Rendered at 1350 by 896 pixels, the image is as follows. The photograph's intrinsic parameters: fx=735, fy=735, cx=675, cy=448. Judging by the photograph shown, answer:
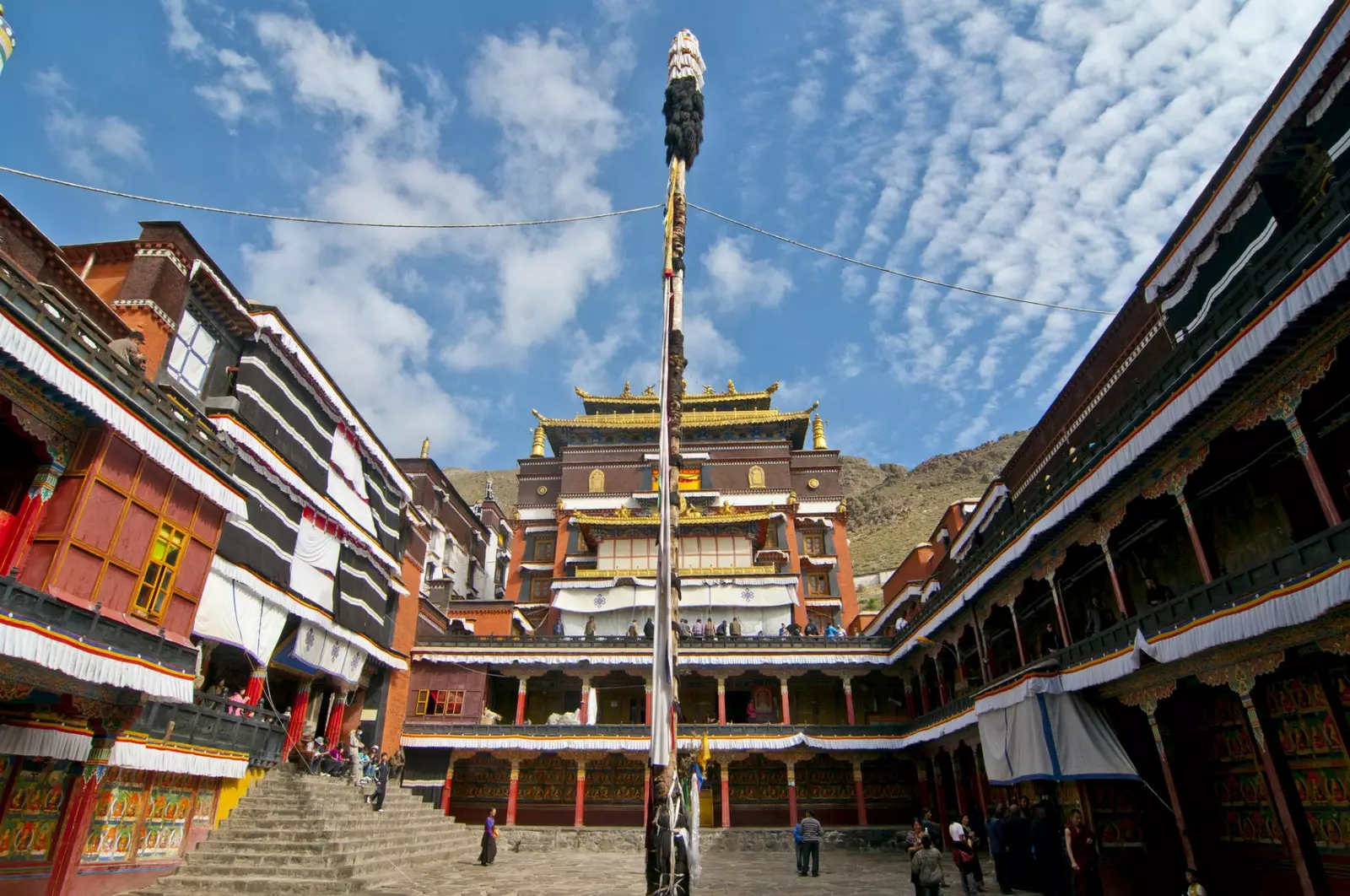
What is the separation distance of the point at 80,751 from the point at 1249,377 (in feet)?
63.1

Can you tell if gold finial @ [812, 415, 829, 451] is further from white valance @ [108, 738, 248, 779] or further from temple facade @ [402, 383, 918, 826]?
white valance @ [108, 738, 248, 779]

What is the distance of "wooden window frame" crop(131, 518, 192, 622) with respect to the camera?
42.2 ft

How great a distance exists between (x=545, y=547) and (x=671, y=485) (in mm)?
35098

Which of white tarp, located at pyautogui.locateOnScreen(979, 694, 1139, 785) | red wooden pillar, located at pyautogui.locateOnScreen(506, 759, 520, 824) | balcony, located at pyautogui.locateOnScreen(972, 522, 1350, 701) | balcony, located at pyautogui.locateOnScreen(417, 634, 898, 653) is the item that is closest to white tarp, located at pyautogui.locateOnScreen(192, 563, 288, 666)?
balcony, located at pyautogui.locateOnScreen(417, 634, 898, 653)

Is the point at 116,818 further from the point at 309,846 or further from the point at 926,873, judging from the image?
the point at 926,873

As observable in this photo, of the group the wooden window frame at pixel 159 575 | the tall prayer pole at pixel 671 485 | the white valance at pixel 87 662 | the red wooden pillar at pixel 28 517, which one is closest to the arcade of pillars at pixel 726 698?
the wooden window frame at pixel 159 575

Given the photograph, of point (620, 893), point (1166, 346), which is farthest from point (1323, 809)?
point (620, 893)

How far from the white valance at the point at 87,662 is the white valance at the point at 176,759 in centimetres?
166

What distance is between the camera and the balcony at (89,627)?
987 centimetres

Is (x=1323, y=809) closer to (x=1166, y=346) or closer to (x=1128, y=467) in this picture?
(x=1128, y=467)

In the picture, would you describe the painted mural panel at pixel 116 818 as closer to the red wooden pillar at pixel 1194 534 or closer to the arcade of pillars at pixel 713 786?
the arcade of pillars at pixel 713 786

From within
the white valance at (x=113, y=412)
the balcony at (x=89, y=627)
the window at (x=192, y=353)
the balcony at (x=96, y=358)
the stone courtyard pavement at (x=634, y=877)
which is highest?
the window at (x=192, y=353)

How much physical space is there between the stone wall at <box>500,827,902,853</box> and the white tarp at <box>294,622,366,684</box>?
7248mm

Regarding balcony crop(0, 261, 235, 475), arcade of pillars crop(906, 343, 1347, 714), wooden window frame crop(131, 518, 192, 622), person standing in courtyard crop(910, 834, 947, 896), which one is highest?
balcony crop(0, 261, 235, 475)
